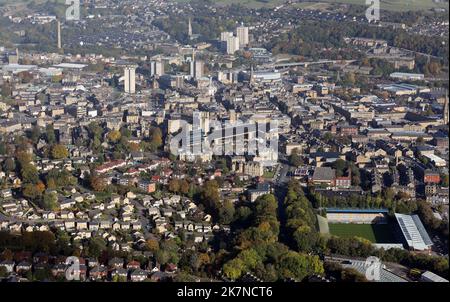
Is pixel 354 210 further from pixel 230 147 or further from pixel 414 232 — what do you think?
pixel 230 147

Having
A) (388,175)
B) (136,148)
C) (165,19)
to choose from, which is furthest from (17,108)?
(165,19)

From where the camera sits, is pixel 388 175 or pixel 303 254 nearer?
pixel 303 254

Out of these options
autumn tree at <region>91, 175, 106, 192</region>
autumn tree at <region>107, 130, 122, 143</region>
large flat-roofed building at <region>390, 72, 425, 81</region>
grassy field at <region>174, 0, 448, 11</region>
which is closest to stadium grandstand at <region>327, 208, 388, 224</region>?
autumn tree at <region>91, 175, 106, 192</region>
